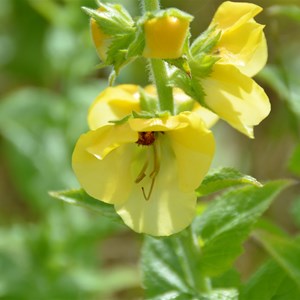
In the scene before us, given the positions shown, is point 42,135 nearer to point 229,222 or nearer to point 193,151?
point 229,222

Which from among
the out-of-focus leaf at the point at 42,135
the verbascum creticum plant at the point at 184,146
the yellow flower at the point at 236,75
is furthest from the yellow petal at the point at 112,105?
the out-of-focus leaf at the point at 42,135

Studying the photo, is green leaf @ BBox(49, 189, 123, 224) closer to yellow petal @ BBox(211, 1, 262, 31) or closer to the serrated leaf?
the serrated leaf

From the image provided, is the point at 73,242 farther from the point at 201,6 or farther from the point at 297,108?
the point at 201,6

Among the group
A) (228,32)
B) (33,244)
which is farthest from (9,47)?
(228,32)

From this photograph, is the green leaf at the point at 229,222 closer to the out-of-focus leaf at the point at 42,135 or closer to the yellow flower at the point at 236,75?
the yellow flower at the point at 236,75

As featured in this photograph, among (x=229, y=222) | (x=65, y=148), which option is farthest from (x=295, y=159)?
(x=65, y=148)

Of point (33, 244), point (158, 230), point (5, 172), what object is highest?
point (158, 230)

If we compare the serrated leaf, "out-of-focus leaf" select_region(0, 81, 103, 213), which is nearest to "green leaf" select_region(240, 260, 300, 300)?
the serrated leaf
